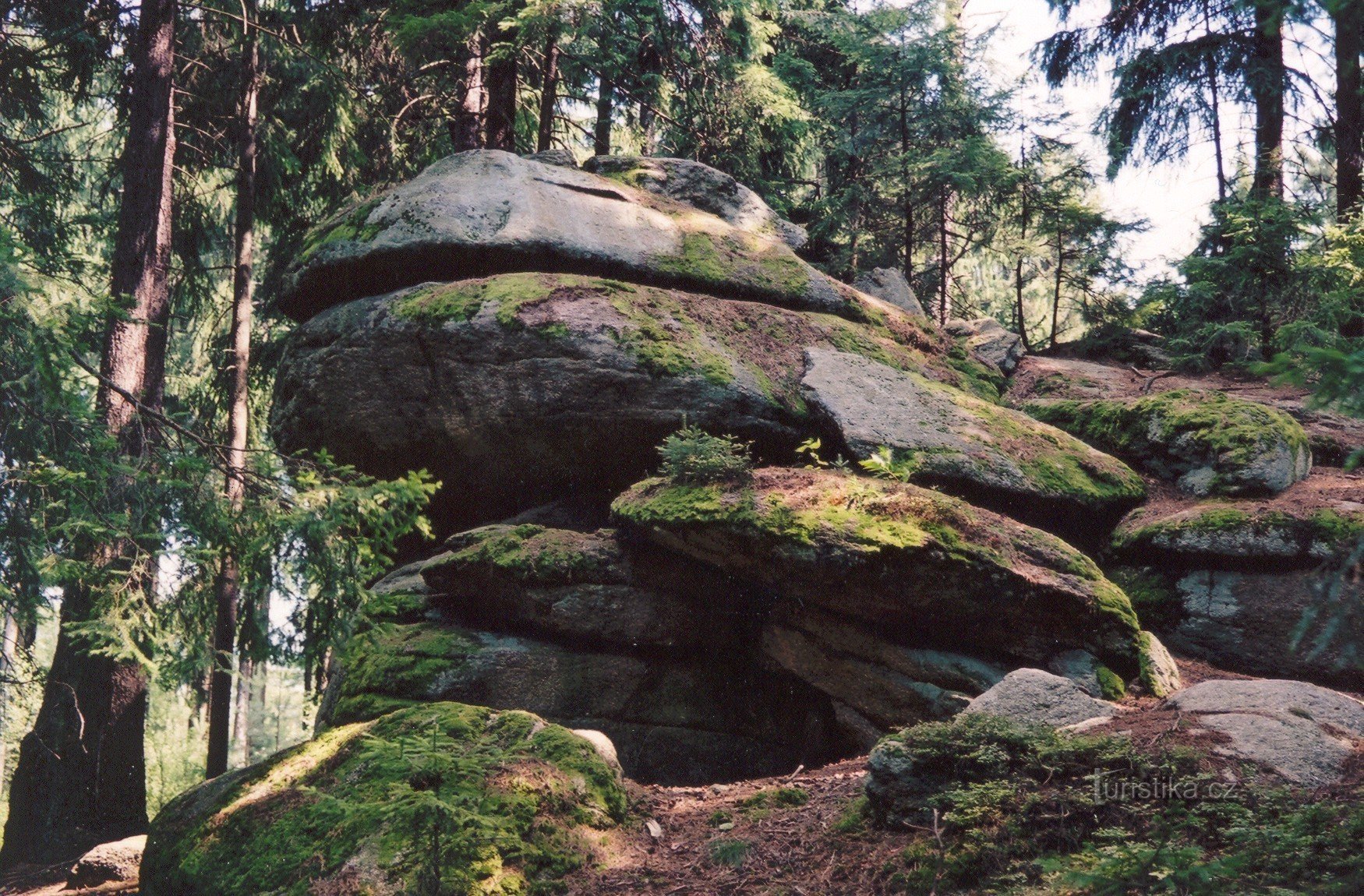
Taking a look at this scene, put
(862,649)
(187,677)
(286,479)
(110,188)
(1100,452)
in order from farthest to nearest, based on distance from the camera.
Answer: (110,188)
(1100,452)
(862,649)
(286,479)
(187,677)

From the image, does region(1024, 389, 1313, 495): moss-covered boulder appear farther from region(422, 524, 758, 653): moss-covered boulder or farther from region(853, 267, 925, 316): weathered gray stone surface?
region(422, 524, 758, 653): moss-covered boulder

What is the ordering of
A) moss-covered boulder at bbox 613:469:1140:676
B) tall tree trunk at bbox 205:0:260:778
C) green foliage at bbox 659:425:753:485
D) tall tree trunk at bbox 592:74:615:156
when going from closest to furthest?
moss-covered boulder at bbox 613:469:1140:676
green foliage at bbox 659:425:753:485
tall tree trunk at bbox 205:0:260:778
tall tree trunk at bbox 592:74:615:156

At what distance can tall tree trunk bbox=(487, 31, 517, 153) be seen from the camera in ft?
39.5

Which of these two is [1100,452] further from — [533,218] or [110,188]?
[110,188]

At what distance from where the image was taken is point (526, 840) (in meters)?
4.83

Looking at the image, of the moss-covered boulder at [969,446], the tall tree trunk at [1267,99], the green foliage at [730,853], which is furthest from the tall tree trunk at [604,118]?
the green foliage at [730,853]

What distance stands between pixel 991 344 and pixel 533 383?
706 centimetres

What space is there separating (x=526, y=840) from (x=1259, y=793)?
3.59 metres

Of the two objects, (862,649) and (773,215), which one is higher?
(773,215)

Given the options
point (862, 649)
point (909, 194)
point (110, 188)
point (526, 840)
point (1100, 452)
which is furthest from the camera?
point (909, 194)

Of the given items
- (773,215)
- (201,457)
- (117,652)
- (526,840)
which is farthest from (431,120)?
(526,840)

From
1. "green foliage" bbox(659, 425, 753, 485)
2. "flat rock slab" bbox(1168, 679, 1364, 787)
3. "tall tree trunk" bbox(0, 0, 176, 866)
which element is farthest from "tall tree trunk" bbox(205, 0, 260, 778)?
"flat rock slab" bbox(1168, 679, 1364, 787)

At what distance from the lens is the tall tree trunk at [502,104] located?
474 inches

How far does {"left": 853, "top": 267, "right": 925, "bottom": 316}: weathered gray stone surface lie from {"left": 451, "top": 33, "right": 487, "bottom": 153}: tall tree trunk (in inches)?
225
